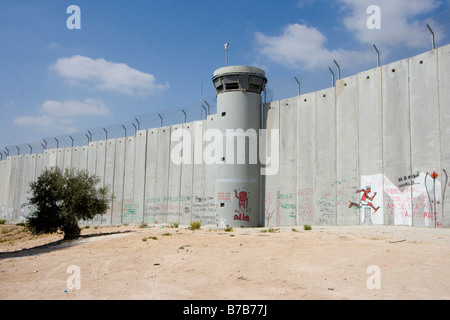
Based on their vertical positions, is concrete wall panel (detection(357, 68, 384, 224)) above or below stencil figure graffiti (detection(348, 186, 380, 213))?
above

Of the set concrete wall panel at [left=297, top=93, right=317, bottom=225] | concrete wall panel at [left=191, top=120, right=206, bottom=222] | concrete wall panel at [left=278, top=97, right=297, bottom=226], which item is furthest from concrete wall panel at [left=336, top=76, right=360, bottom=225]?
concrete wall panel at [left=191, top=120, right=206, bottom=222]

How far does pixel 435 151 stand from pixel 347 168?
4.52 m

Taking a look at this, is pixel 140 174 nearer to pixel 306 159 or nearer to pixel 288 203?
pixel 288 203

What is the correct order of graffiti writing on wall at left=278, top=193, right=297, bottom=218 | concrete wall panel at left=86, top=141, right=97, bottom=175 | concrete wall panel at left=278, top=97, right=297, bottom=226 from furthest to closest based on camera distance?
concrete wall panel at left=86, top=141, right=97, bottom=175 → concrete wall panel at left=278, top=97, right=297, bottom=226 → graffiti writing on wall at left=278, top=193, right=297, bottom=218

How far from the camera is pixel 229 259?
10.9 m

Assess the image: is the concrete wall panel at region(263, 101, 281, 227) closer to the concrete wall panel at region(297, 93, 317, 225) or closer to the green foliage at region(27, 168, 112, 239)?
the concrete wall panel at region(297, 93, 317, 225)

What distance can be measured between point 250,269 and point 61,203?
47.7 feet

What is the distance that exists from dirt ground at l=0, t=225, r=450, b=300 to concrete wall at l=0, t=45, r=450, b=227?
8.66ft

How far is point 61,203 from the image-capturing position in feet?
66.6

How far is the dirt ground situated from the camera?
7539mm

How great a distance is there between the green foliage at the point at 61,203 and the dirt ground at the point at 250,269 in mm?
5005

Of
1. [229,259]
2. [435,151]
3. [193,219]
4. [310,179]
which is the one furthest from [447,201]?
[193,219]

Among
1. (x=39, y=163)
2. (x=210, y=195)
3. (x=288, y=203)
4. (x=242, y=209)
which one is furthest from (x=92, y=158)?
(x=288, y=203)

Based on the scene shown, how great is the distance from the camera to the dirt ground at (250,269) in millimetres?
7539
